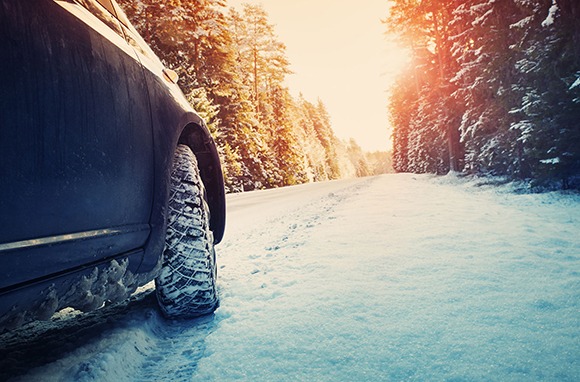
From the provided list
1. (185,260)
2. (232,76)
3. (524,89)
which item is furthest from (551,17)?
(232,76)

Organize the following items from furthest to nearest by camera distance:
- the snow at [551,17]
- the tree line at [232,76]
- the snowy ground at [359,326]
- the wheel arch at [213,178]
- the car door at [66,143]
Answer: the tree line at [232,76] → the snow at [551,17] → the wheel arch at [213,178] → the snowy ground at [359,326] → the car door at [66,143]

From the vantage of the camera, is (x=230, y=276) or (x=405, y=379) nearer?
(x=405, y=379)

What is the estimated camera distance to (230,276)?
2.65m

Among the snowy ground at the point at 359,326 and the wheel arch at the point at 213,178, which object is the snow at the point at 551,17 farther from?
the wheel arch at the point at 213,178

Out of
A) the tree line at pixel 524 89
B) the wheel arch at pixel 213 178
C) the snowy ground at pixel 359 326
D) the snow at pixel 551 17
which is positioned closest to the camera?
the snowy ground at pixel 359 326

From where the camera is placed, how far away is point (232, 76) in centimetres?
2152

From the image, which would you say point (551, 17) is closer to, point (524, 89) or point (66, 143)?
point (524, 89)

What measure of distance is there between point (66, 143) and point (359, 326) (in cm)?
148

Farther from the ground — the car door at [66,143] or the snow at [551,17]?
the snow at [551,17]

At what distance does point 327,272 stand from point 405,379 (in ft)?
4.08

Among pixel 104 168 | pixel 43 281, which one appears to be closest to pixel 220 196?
pixel 104 168

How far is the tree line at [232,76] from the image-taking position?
16.8m

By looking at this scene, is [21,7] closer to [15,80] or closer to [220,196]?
[15,80]

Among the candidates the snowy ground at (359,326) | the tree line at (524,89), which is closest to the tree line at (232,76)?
the tree line at (524,89)
